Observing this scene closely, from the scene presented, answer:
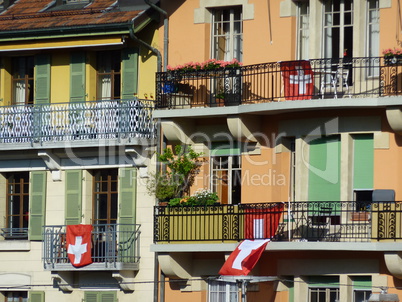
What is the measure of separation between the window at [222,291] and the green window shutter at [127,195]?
2.76 metres

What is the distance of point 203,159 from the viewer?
40125 mm

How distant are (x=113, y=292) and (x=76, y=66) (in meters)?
5.80

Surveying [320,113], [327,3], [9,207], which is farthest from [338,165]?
[9,207]

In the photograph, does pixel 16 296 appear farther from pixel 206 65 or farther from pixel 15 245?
pixel 206 65

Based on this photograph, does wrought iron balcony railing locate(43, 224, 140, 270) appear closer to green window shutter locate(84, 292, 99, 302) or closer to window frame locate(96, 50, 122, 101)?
green window shutter locate(84, 292, 99, 302)

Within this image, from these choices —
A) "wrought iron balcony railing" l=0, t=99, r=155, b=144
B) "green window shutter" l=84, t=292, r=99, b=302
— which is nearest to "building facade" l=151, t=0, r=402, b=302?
"wrought iron balcony railing" l=0, t=99, r=155, b=144

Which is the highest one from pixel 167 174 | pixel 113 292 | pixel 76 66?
pixel 76 66

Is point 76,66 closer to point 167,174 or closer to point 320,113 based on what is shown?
point 167,174

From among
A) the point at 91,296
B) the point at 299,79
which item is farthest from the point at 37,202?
the point at 299,79

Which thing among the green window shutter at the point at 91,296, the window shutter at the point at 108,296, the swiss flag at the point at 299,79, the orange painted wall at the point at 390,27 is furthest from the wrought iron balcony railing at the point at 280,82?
A: the green window shutter at the point at 91,296

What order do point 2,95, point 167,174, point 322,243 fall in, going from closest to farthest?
point 322,243
point 167,174
point 2,95

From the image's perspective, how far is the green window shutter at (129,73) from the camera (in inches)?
1615

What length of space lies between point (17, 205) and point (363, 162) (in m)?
9.61

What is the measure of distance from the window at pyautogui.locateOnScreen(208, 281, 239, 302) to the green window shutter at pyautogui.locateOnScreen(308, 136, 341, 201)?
9.12ft
